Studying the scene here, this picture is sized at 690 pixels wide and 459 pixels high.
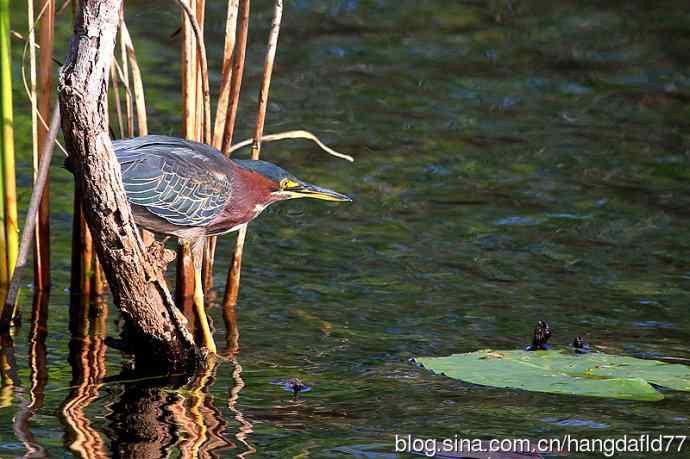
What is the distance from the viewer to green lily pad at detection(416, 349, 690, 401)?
19.1ft

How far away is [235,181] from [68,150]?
121 cm

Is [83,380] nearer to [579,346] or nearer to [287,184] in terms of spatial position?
[287,184]

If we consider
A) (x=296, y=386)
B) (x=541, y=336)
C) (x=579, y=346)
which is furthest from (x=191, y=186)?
(x=579, y=346)

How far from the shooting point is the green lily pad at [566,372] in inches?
230

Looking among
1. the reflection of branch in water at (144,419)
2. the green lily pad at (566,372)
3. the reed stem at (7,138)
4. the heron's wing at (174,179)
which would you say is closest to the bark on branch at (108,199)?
the reflection of branch in water at (144,419)

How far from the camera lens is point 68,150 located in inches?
200

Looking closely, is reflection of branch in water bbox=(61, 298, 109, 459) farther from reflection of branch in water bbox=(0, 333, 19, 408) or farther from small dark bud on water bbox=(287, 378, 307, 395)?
small dark bud on water bbox=(287, 378, 307, 395)

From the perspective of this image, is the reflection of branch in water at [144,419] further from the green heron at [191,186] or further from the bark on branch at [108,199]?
the green heron at [191,186]

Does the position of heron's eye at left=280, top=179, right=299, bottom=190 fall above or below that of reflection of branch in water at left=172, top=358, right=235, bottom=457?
above

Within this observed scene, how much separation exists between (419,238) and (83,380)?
3322mm

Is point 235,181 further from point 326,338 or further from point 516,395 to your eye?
point 516,395

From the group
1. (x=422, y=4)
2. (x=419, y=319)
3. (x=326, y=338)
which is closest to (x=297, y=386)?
(x=326, y=338)

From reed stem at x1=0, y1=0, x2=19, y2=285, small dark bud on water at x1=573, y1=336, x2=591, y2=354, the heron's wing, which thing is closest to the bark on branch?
the heron's wing

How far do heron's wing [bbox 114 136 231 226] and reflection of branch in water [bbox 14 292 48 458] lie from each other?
1.06 metres
